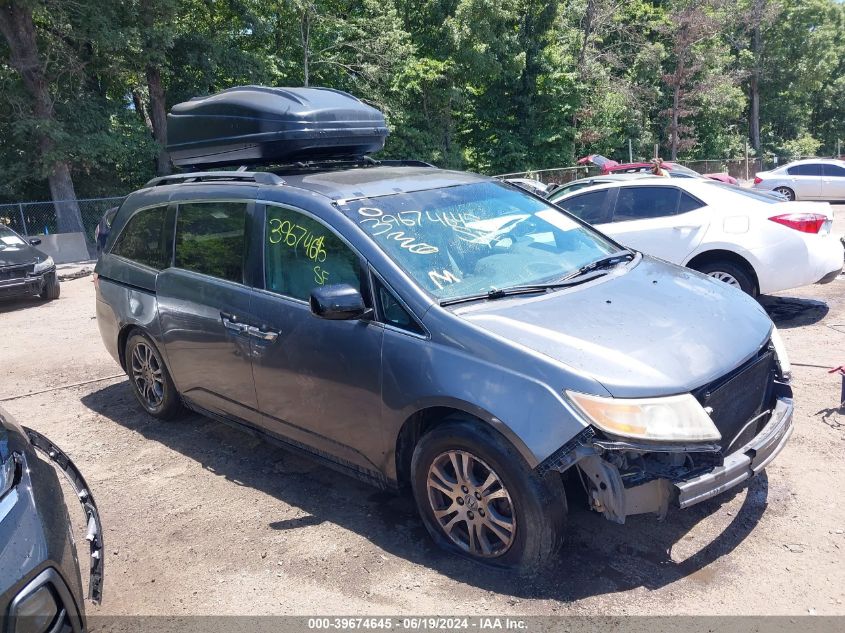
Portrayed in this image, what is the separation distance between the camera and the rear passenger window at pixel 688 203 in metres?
7.39

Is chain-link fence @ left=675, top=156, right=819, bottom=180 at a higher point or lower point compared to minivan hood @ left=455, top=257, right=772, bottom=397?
lower

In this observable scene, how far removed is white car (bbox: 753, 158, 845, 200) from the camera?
2019 centimetres

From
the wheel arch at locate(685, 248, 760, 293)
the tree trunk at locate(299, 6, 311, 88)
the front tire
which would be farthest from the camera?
the tree trunk at locate(299, 6, 311, 88)

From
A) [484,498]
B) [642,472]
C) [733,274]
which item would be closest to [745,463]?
[642,472]

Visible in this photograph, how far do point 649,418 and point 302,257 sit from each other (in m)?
2.08

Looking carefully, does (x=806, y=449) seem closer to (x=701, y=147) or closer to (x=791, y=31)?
(x=701, y=147)

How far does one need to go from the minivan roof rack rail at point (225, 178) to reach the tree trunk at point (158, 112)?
59.1 ft

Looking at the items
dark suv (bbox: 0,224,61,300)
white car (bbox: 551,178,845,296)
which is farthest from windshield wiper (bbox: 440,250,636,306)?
dark suv (bbox: 0,224,61,300)

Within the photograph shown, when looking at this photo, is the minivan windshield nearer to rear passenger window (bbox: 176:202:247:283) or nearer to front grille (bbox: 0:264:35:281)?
rear passenger window (bbox: 176:202:247:283)

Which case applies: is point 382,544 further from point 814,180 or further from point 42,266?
point 814,180

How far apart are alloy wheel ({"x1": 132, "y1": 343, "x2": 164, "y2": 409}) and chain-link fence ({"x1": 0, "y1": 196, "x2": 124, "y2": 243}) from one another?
14517 mm

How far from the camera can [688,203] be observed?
7461 millimetres

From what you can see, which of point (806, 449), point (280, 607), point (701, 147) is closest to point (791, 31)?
point (701, 147)

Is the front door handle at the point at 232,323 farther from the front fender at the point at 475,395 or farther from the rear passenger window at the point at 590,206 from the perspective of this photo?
the rear passenger window at the point at 590,206
